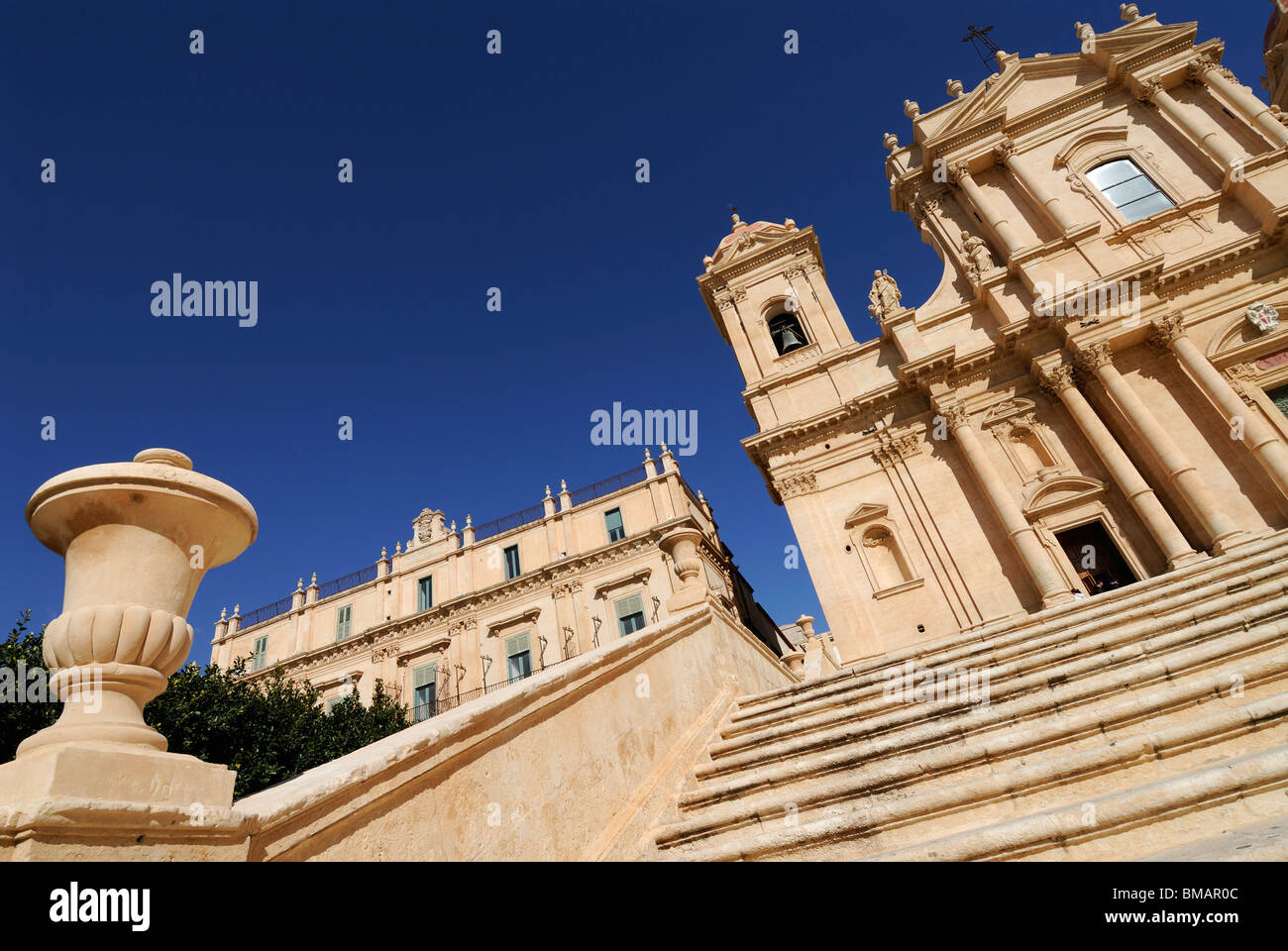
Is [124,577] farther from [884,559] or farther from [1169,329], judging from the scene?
[1169,329]

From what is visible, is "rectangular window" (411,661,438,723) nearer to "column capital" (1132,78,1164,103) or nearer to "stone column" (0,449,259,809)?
"stone column" (0,449,259,809)

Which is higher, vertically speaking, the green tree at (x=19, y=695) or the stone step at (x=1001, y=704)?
the green tree at (x=19, y=695)

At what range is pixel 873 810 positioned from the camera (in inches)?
153

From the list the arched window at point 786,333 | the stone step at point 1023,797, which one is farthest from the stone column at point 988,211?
the stone step at point 1023,797

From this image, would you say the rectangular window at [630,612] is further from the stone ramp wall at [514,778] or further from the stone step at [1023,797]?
the stone step at [1023,797]

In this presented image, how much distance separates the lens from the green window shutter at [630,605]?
2498cm

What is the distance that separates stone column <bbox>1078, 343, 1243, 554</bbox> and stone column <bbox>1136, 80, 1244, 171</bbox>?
613 centimetres

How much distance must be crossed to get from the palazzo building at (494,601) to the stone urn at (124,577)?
21206 mm

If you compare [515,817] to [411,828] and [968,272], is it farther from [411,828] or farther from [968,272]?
[968,272]

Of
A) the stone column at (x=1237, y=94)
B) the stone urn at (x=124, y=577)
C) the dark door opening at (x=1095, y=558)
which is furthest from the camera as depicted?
the stone column at (x=1237, y=94)

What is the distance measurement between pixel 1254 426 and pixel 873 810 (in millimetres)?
14997

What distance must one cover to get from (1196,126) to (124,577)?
2509 cm

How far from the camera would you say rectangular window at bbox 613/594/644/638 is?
24.8 m
